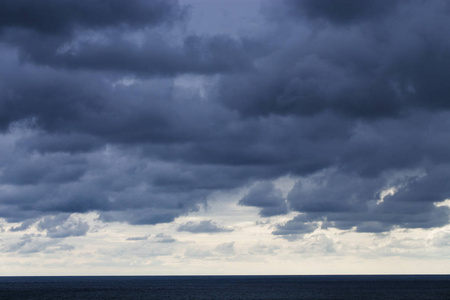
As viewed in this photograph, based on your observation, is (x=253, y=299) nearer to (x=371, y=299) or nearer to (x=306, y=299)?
(x=306, y=299)

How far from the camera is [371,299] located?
19638 centimetres

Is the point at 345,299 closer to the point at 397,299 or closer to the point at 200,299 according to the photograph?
the point at 397,299

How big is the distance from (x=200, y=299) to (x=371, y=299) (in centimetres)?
5874

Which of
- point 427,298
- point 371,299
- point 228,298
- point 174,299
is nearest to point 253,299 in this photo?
point 228,298

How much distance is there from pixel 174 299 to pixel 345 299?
5899cm

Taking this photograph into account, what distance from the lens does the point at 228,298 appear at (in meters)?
200

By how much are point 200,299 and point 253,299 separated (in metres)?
18.6

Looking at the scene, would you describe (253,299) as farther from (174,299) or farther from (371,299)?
(371,299)

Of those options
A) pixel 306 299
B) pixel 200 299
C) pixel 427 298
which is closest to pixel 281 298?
pixel 306 299

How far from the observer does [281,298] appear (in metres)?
200

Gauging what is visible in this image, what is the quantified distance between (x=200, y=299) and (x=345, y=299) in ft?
163

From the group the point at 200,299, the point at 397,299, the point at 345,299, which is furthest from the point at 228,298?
the point at 397,299

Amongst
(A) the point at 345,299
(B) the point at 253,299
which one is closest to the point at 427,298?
(A) the point at 345,299

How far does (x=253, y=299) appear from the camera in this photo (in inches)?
7653
